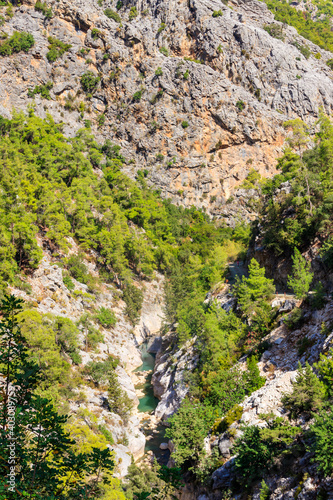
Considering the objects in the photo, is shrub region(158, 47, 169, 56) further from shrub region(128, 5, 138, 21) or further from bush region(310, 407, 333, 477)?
bush region(310, 407, 333, 477)

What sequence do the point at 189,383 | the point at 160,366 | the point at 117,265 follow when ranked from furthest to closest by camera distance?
the point at 117,265 < the point at 160,366 < the point at 189,383

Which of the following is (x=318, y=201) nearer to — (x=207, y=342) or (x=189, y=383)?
(x=207, y=342)

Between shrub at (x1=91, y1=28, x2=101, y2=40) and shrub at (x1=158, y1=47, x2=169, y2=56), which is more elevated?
shrub at (x1=158, y1=47, x2=169, y2=56)

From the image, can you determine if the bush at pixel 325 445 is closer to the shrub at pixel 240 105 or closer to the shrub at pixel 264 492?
the shrub at pixel 264 492

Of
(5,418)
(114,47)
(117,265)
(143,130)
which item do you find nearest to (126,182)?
(143,130)

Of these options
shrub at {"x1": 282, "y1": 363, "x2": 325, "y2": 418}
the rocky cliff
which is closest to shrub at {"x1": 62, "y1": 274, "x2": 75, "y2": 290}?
the rocky cliff

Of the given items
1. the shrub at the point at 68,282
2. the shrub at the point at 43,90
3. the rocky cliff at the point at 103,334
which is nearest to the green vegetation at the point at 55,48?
the shrub at the point at 43,90

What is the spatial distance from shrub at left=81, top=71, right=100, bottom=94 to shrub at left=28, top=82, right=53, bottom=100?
8941 millimetres

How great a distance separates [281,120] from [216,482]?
3534 inches

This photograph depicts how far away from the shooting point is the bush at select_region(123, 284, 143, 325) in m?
54.7

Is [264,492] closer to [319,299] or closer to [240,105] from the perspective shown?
[319,299]

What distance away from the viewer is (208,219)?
87375mm

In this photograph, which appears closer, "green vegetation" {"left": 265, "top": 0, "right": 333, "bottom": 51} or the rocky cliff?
the rocky cliff

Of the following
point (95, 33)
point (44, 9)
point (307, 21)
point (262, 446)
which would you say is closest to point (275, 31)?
point (307, 21)
